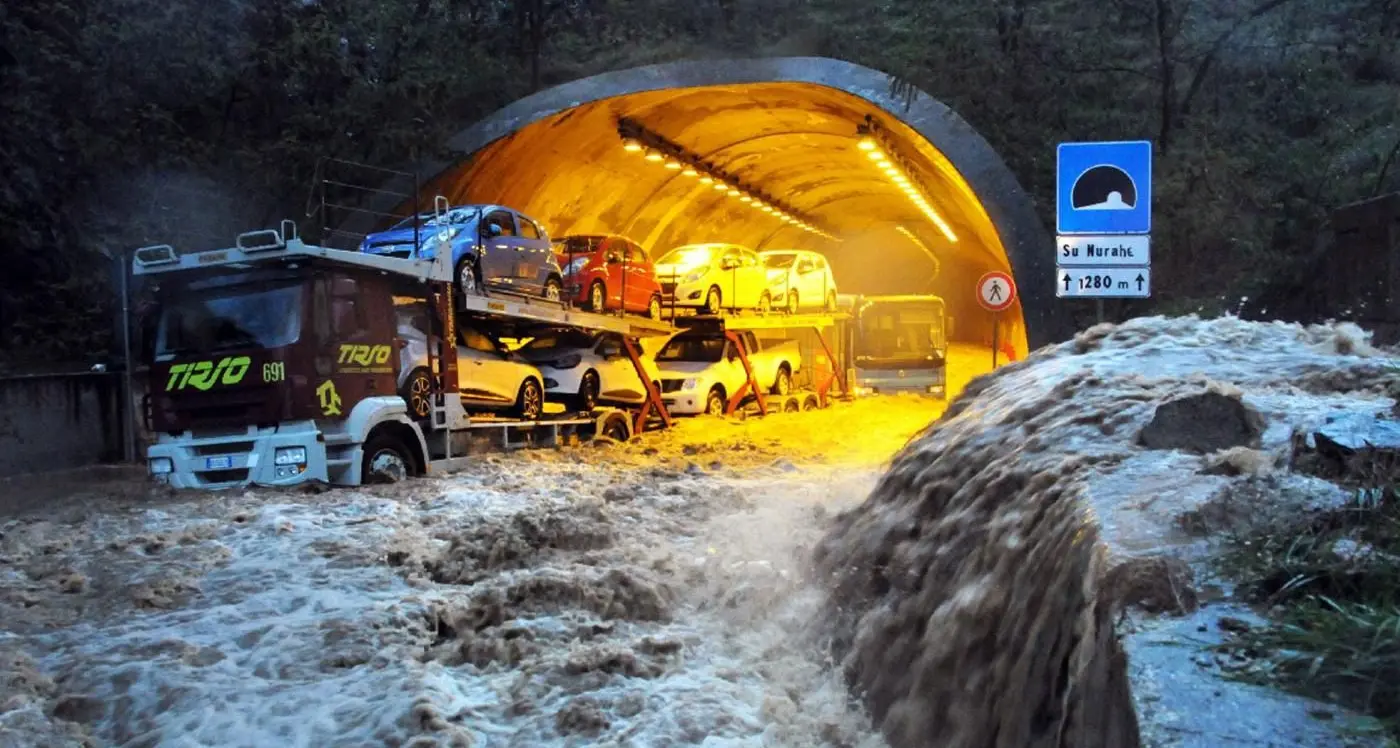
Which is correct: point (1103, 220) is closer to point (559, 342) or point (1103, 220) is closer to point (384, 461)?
point (384, 461)

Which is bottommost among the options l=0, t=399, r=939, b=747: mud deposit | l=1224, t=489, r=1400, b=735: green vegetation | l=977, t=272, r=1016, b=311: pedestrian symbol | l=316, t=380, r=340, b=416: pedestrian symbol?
l=0, t=399, r=939, b=747: mud deposit

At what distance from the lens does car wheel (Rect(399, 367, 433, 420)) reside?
506 inches

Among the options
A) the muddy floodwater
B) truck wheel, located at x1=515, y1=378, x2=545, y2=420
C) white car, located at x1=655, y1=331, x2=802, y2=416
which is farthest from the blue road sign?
white car, located at x1=655, y1=331, x2=802, y2=416

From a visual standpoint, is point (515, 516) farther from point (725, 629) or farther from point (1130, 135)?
point (1130, 135)

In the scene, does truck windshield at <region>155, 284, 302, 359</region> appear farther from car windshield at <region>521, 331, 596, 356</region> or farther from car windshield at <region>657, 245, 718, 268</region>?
car windshield at <region>657, 245, 718, 268</region>

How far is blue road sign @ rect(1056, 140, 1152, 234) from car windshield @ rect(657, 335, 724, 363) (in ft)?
38.5

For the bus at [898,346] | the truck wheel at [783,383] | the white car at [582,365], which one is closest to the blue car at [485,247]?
the white car at [582,365]

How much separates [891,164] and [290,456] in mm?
15908

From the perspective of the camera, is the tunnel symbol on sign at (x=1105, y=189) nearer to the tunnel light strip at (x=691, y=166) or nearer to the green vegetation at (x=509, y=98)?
the green vegetation at (x=509, y=98)

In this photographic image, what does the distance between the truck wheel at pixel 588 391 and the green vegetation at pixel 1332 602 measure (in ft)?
46.0

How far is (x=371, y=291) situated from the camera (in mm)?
12250

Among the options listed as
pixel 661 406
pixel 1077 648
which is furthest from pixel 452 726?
pixel 661 406

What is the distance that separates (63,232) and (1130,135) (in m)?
17.2

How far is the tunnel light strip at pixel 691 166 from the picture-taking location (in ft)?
68.6
